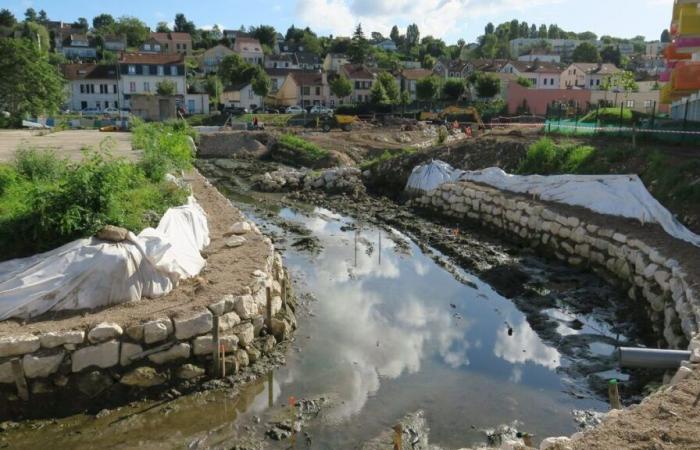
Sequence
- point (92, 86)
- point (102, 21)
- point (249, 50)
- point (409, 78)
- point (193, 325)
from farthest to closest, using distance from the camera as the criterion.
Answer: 1. point (102, 21)
2. point (249, 50)
3. point (409, 78)
4. point (92, 86)
5. point (193, 325)

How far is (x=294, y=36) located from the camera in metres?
152

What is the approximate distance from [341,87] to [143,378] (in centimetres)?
6776

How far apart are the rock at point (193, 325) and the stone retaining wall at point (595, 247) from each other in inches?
264

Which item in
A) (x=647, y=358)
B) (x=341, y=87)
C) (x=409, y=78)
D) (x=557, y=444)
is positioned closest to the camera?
(x=557, y=444)

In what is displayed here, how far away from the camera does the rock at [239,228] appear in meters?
13.9

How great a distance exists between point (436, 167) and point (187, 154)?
10260 millimetres

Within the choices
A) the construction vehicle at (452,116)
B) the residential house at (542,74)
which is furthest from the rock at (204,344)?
the residential house at (542,74)

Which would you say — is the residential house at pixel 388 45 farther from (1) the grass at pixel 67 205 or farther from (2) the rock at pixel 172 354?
(2) the rock at pixel 172 354

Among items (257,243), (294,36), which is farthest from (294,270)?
(294,36)

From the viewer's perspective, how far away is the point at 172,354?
28.5 ft

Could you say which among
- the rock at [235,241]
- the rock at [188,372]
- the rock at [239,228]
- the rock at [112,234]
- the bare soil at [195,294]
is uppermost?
the rock at [112,234]

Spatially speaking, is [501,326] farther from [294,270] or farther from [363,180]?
[363,180]

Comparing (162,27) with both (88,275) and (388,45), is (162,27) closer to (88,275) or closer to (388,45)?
(388,45)

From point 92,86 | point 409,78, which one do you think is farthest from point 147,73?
point 409,78
